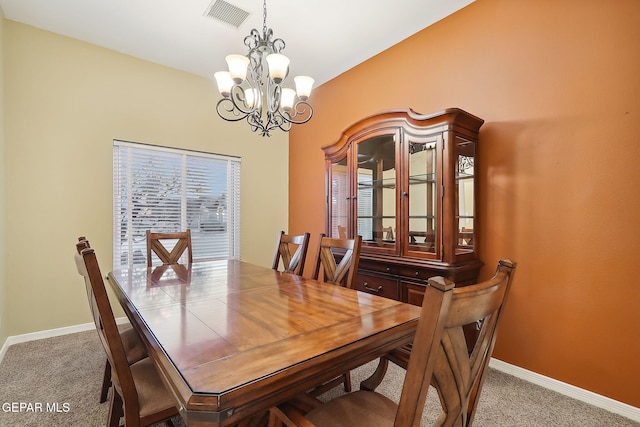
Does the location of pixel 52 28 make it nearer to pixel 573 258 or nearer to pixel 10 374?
pixel 10 374

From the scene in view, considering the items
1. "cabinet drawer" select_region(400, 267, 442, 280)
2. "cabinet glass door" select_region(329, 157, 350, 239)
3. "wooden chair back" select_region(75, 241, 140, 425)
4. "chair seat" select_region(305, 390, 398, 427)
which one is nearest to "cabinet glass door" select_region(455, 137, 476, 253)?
"cabinet drawer" select_region(400, 267, 442, 280)

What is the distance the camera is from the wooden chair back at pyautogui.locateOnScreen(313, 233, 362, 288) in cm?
197

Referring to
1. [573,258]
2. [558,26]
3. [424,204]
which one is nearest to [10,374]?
[424,204]

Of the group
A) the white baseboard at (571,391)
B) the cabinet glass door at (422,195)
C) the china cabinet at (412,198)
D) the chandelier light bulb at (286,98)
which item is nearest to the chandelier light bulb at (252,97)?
the chandelier light bulb at (286,98)

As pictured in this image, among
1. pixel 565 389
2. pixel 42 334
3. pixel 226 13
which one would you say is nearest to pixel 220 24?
pixel 226 13

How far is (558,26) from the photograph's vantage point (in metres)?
2.04

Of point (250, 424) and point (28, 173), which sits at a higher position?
point (28, 173)

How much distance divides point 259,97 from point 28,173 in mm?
2400

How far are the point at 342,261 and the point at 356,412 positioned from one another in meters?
1.04

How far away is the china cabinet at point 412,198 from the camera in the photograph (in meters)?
2.21

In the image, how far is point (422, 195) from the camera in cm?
240

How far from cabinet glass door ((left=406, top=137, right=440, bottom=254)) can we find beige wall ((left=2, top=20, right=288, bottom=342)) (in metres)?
2.75

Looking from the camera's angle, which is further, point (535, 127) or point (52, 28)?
point (52, 28)

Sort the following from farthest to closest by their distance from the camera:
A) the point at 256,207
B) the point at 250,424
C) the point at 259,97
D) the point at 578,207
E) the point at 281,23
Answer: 1. the point at 256,207
2. the point at 281,23
3. the point at 259,97
4. the point at 578,207
5. the point at 250,424
